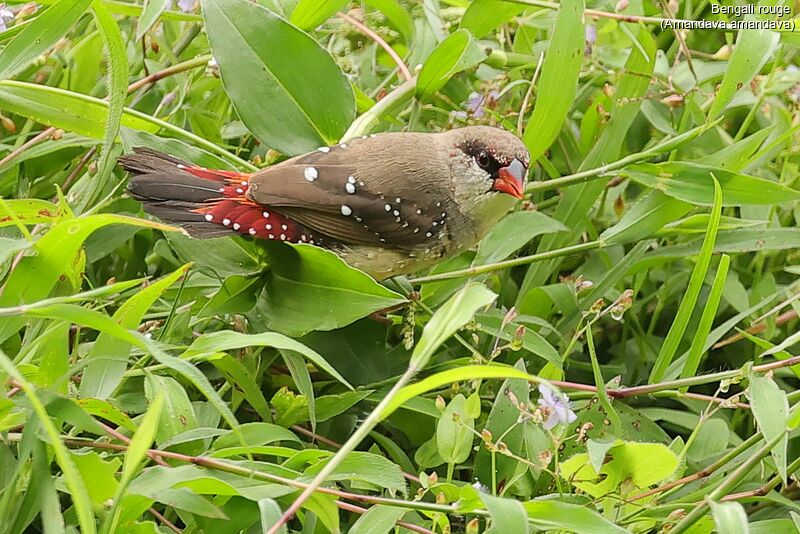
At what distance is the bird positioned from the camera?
1779 mm

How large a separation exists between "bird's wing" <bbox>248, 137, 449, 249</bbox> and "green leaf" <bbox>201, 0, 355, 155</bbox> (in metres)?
0.08

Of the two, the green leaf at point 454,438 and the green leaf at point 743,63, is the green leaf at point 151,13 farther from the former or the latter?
the green leaf at point 743,63

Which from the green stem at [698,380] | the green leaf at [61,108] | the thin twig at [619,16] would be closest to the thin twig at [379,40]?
the thin twig at [619,16]

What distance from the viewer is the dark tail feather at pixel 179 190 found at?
5.68ft

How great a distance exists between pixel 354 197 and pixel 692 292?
66 centimetres

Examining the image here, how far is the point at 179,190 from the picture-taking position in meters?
1.79

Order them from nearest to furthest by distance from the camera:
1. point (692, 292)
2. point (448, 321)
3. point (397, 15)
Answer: point (448, 321) → point (692, 292) → point (397, 15)

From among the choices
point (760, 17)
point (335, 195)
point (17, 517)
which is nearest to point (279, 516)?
point (17, 517)

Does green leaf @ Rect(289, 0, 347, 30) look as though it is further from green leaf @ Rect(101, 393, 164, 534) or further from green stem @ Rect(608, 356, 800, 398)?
green leaf @ Rect(101, 393, 164, 534)

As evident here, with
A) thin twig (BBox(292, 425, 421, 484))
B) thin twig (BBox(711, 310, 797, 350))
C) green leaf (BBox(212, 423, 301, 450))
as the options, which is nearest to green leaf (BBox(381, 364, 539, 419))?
green leaf (BBox(212, 423, 301, 450))

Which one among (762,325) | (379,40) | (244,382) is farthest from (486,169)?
(244,382)

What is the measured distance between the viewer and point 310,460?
137 centimetres

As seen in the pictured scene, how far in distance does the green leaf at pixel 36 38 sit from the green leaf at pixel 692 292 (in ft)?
3.47

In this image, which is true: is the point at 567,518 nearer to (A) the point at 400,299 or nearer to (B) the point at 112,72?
(A) the point at 400,299
